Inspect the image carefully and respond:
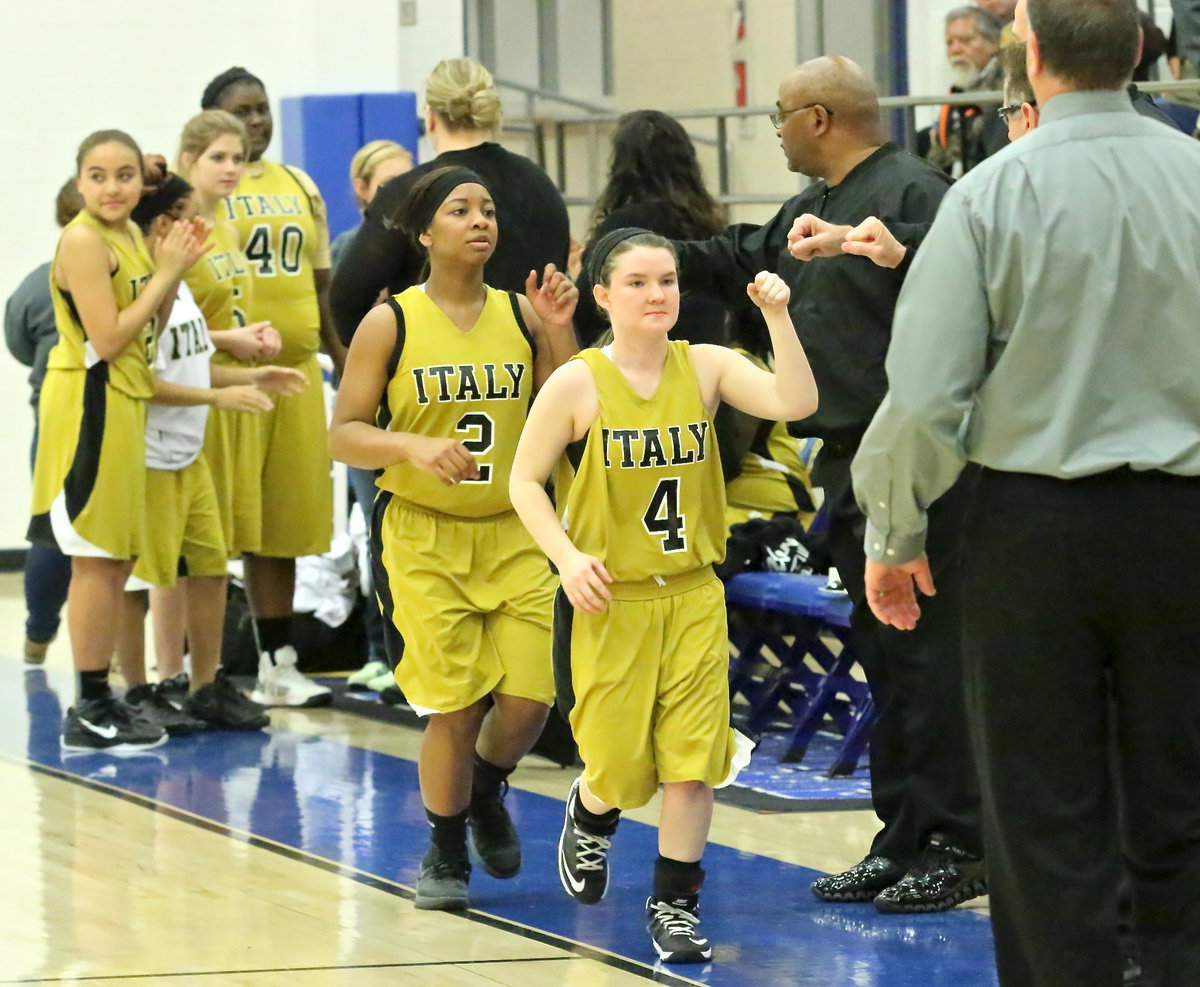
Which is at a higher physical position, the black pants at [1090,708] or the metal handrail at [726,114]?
the metal handrail at [726,114]

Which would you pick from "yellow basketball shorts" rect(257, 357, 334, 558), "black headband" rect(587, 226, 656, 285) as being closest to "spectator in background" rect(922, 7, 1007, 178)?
"yellow basketball shorts" rect(257, 357, 334, 558)

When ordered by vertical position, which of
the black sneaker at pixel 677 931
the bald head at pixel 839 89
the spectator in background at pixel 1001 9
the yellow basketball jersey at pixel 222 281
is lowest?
the black sneaker at pixel 677 931

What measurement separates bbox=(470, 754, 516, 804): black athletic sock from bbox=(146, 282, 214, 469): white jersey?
2.22m

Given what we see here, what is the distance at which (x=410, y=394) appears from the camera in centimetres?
446

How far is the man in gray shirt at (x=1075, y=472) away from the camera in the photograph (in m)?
2.75

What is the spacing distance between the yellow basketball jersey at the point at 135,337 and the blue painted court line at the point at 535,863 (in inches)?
47.6

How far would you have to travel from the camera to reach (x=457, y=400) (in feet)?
14.7

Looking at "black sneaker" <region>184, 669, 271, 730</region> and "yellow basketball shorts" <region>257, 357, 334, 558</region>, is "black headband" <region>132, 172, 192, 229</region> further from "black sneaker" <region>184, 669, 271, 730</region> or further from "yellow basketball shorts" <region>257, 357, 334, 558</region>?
"black sneaker" <region>184, 669, 271, 730</region>

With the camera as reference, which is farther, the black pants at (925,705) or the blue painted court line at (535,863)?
the black pants at (925,705)

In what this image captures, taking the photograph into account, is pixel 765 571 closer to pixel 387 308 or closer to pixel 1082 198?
pixel 387 308

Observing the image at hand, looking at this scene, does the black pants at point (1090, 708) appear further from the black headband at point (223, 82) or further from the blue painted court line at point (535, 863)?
the black headband at point (223, 82)

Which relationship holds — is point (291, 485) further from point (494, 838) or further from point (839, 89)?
point (839, 89)

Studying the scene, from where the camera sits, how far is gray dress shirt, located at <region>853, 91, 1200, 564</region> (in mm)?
2742

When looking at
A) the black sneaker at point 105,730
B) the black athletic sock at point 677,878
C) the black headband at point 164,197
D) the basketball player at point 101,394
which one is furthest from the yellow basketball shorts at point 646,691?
the black headband at point 164,197
